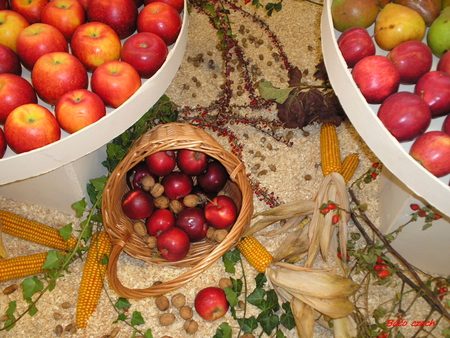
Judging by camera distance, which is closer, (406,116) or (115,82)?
(406,116)

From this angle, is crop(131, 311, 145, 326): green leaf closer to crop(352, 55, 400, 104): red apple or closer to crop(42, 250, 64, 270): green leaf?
crop(42, 250, 64, 270): green leaf

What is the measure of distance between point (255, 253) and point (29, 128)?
0.77 metres

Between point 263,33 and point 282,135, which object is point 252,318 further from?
point 263,33

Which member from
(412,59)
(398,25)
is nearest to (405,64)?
(412,59)

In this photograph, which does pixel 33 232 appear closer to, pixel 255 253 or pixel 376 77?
pixel 255 253

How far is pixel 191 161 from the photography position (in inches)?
50.9

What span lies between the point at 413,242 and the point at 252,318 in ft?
1.93

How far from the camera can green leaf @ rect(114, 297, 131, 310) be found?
1.21 m

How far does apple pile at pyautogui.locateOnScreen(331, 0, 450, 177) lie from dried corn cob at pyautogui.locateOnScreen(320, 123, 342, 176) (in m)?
0.44

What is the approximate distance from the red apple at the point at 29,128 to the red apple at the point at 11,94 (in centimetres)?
3

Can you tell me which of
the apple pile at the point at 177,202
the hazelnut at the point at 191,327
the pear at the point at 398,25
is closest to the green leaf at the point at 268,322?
the hazelnut at the point at 191,327

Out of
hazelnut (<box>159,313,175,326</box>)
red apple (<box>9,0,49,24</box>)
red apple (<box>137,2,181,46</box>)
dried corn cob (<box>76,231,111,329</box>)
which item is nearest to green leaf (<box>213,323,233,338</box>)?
hazelnut (<box>159,313,175,326</box>)

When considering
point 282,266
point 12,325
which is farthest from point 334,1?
point 12,325

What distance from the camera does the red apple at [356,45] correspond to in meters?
1.00
